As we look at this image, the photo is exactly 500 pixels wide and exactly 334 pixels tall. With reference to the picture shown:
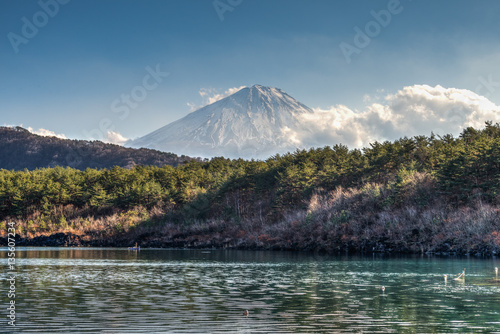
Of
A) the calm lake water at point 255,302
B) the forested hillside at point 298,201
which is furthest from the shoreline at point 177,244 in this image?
the calm lake water at point 255,302

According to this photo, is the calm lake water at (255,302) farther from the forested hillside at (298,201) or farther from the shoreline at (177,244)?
the shoreline at (177,244)

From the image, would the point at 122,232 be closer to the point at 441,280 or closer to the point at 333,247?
the point at 333,247

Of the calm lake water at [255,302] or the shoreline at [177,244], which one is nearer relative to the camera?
the calm lake water at [255,302]

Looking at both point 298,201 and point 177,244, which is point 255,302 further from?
point 177,244

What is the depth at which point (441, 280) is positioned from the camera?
31.3 m

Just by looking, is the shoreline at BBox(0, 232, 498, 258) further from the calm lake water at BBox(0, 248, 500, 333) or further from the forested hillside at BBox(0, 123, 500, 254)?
the calm lake water at BBox(0, 248, 500, 333)

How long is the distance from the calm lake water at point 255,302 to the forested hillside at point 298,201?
2845 centimetres

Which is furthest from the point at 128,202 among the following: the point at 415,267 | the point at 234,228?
the point at 415,267

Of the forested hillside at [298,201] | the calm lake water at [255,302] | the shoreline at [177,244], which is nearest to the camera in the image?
the calm lake water at [255,302]

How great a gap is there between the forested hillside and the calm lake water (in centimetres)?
2845

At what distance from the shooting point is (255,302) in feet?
74.5

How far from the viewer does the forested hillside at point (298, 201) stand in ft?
208

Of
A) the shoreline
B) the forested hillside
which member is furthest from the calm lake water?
the shoreline

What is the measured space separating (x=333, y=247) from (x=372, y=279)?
36.7 metres
